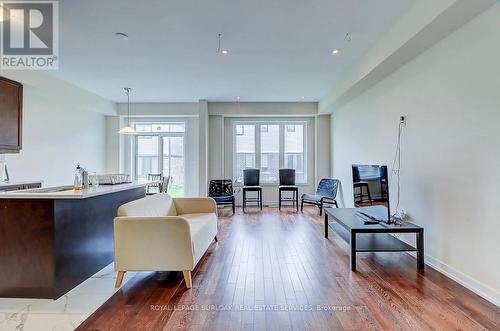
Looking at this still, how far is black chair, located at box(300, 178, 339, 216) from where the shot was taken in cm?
589

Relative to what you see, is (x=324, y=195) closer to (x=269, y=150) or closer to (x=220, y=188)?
(x=269, y=150)

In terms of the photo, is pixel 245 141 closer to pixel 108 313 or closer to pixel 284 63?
pixel 284 63

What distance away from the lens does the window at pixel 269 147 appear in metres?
7.28

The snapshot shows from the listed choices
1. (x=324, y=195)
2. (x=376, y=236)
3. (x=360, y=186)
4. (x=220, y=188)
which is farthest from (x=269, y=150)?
(x=376, y=236)

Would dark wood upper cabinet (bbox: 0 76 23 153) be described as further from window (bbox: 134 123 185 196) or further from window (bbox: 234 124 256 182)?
window (bbox: 234 124 256 182)

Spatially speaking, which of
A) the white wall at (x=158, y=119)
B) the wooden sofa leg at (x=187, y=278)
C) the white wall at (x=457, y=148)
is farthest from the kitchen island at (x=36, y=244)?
the white wall at (x=158, y=119)

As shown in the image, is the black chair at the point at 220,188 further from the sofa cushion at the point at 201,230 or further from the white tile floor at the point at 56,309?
the white tile floor at the point at 56,309

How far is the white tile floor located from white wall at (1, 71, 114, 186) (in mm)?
3155

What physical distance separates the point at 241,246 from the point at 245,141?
3965 millimetres

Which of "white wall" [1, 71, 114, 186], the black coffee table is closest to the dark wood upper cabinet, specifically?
"white wall" [1, 71, 114, 186]

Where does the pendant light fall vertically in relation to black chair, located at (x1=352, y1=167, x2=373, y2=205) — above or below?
above

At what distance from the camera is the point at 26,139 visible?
186 inches

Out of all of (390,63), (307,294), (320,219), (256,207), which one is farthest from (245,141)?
(307,294)

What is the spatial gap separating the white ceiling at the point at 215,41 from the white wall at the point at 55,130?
387 millimetres
